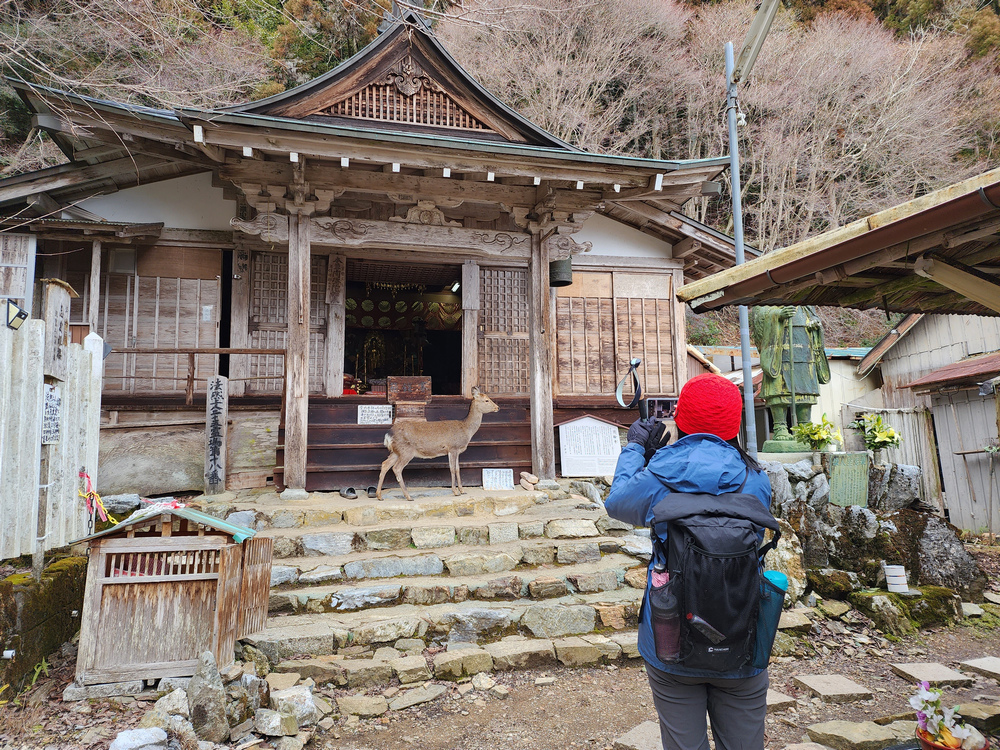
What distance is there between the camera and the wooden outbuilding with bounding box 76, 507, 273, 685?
3.81m

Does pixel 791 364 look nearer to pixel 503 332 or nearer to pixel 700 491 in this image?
pixel 503 332

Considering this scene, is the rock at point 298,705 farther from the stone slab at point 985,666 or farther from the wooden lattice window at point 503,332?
the wooden lattice window at point 503,332

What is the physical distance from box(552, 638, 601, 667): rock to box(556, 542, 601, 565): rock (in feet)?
4.43

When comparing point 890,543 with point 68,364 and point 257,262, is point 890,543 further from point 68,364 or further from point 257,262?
point 257,262

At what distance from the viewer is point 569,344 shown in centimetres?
1081

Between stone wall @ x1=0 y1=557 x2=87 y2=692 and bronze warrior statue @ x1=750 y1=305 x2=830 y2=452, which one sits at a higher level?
bronze warrior statue @ x1=750 y1=305 x2=830 y2=452

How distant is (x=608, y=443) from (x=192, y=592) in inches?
284

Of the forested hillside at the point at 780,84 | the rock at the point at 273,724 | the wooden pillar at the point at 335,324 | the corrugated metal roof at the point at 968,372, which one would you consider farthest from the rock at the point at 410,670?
the forested hillside at the point at 780,84

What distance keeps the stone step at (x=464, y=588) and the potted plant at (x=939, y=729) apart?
2875 millimetres

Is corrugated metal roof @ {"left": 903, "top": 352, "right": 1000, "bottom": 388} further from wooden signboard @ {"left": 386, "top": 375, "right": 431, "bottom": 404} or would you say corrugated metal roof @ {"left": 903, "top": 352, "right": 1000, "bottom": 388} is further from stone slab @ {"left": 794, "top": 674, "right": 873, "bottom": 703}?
wooden signboard @ {"left": 386, "top": 375, "right": 431, "bottom": 404}

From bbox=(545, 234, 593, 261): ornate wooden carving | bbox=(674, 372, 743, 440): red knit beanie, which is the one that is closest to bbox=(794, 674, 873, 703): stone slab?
bbox=(674, 372, 743, 440): red knit beanie

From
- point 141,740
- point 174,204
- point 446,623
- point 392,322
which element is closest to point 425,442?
point 446,623

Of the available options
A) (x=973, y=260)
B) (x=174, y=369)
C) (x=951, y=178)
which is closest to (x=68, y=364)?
(x=174, y=369)

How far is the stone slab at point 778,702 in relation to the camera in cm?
437
